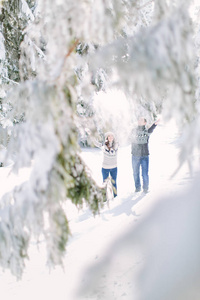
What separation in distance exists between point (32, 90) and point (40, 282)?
3217mm

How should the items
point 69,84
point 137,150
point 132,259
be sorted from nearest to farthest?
point 69,84
point 132,259
point 137,150

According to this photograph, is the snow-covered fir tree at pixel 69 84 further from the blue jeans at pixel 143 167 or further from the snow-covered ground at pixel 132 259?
the blue jeans at pixel 143 167

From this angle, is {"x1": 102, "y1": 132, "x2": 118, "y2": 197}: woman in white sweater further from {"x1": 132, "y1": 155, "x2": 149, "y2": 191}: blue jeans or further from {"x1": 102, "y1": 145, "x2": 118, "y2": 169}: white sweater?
{"x1": 132, "y1": 155, "x2": 149, "y2": 191}: blue jeans

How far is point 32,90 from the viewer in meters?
1.92

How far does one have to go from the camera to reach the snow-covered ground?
11.0 ft

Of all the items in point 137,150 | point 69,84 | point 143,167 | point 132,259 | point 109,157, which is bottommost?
point 132,259

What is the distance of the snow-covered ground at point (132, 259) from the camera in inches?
131

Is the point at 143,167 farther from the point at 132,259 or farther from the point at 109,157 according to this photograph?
the point at 132,259

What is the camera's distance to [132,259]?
3.73 meters

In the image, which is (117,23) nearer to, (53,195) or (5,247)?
(53,195)

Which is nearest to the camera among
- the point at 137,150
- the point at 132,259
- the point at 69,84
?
the point at 69,84

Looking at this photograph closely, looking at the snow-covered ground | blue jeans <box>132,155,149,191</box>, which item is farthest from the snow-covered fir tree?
blue jeans <box>132,155,149,191</box>

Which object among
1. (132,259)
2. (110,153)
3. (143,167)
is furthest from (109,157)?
(132,259)

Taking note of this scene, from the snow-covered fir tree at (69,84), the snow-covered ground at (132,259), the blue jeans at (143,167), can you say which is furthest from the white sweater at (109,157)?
the snow-covered fir tree at (69,84)
